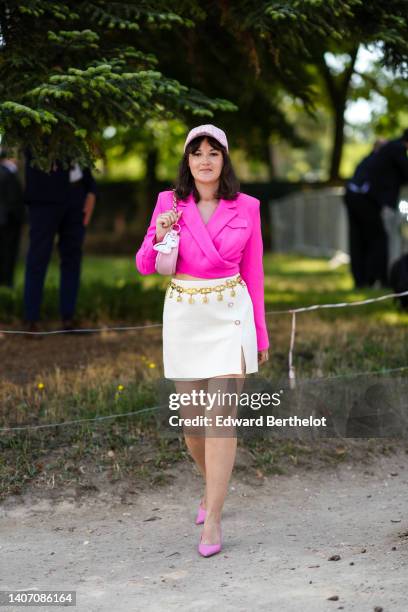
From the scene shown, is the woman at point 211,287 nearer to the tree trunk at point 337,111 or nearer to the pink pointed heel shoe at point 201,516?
the pink pointed heel shoe at point 201,516

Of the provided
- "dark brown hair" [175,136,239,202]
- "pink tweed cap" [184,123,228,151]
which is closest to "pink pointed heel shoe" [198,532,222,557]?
"dark brown hair" [175,136,239,202]

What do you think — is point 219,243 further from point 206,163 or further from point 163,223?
point 206,163

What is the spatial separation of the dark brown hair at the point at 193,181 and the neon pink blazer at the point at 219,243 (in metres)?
0.03

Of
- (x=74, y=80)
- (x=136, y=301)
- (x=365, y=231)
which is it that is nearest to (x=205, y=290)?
(x=74, y=80)

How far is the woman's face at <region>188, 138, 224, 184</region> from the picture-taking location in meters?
4.79

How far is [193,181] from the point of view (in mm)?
4910

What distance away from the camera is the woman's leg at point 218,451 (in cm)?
472

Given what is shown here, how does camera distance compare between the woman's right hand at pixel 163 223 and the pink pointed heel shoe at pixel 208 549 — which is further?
A: the pink pointed heel shoe at pixel 208 549

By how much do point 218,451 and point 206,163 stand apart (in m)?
1.36

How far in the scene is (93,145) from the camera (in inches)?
271

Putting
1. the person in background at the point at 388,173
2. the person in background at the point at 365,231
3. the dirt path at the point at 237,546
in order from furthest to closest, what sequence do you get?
the person in background at the point at 365,231, the person in background at the point at 388,173, the dirt path at the point at 237,546

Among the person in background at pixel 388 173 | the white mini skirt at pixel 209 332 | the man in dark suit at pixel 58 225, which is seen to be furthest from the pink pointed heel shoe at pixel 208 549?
the person in background at pixel 388 173

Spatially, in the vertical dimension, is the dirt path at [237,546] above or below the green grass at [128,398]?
below

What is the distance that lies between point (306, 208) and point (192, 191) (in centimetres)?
2254
